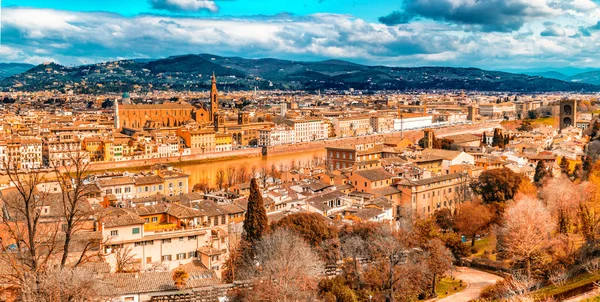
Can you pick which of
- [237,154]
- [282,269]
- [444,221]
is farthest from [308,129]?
[282,269]

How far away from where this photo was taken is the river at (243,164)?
80.6ft

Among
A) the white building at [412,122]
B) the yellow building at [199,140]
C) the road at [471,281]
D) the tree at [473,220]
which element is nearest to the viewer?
the road at [471,281]

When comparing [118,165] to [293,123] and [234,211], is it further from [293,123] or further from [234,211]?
[234,211]

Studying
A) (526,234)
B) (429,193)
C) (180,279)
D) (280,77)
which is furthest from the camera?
(280,77)

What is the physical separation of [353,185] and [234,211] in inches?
175

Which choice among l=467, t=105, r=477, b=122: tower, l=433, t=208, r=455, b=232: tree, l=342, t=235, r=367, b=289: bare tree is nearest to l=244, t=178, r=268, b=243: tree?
l=342, t=235, r=367, b=289: bare tree

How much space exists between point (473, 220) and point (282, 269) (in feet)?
19.0

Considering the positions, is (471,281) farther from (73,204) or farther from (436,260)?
(73,204)

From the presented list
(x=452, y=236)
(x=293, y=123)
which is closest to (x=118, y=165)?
(x=293, y=123)

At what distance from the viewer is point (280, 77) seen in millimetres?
139750

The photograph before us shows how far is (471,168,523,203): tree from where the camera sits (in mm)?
13242

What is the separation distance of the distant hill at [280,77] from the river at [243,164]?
72.6 metres

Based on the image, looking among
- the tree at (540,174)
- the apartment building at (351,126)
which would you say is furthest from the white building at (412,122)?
the tree at (540,174)

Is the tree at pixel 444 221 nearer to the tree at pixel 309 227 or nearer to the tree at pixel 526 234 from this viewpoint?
the tree at pixel 526 234
